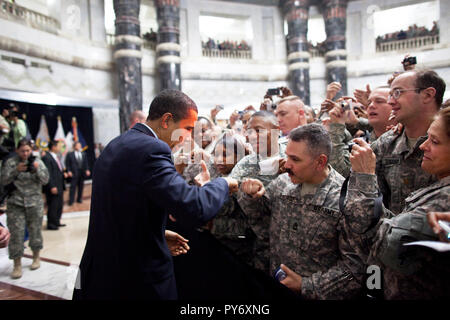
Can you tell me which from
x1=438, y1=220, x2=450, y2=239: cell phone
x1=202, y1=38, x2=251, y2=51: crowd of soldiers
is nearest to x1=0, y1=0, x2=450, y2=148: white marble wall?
x1=202, y1=38, x2=251, y2=51: crowd of soldiers

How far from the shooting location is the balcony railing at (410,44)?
1196cm

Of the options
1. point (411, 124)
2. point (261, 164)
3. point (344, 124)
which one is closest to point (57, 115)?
point (261, 164)

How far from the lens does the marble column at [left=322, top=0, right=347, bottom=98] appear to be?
475 inches

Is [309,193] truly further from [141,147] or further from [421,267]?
[141,147]

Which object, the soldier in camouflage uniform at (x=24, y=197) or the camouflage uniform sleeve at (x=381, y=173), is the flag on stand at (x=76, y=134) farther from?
the camouflage uniform sleeve at (x=381, y=173)

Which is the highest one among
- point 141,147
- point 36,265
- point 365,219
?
point 141,147

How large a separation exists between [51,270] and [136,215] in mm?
3582

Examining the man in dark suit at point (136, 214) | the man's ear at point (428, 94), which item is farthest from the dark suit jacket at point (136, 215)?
the man's ear at point (428, 94)

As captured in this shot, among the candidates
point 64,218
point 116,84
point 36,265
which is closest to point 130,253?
point 36,265

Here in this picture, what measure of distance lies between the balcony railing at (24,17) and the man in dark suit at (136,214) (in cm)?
825

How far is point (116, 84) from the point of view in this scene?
10.5 meters

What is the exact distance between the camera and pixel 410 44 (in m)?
12.4

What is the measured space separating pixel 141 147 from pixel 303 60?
472 inches

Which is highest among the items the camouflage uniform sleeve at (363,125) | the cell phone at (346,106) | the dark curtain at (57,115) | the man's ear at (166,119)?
the dark curtain at (57,115)
